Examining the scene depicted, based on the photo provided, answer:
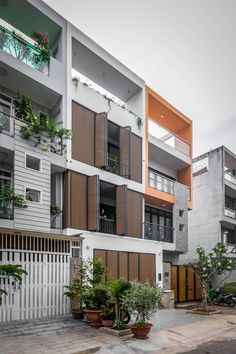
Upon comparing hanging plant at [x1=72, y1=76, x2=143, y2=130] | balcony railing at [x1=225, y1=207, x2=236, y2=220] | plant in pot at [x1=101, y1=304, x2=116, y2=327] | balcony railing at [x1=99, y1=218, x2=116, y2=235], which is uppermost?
hanging plant at [x1=72, y1=76, x2=143, y2=130]

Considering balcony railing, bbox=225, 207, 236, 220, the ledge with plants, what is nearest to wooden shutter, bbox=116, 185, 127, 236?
the ledge with plants

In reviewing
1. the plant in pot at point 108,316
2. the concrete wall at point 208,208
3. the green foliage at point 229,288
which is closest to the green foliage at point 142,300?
the plant in pot at point 108,316

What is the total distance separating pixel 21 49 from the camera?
15750 mm

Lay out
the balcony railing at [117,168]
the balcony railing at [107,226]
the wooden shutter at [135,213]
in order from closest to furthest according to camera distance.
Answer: the balcony railing at [107,226] < the balcony railing at [117,168] < the wooden shutter at [135,213]

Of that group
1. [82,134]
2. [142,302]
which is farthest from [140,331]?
[82,134]

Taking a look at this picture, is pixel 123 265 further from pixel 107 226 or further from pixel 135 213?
pixel 135 213

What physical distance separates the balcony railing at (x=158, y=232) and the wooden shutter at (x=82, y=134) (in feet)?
20.1

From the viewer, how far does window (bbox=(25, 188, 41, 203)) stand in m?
15.1

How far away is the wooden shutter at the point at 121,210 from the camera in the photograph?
1912 cm

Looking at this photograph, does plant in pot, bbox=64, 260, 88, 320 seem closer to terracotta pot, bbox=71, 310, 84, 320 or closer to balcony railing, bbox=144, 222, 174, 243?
terracotta pot, bbox=71, 310, 84, 320

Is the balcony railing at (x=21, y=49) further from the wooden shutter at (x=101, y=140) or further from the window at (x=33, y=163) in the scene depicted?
the window at (x=33, y=163)

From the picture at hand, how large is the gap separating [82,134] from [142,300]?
30.5ft

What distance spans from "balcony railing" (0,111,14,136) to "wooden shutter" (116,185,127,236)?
706 cm

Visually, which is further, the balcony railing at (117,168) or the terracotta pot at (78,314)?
the balcony railing at (117,168)
